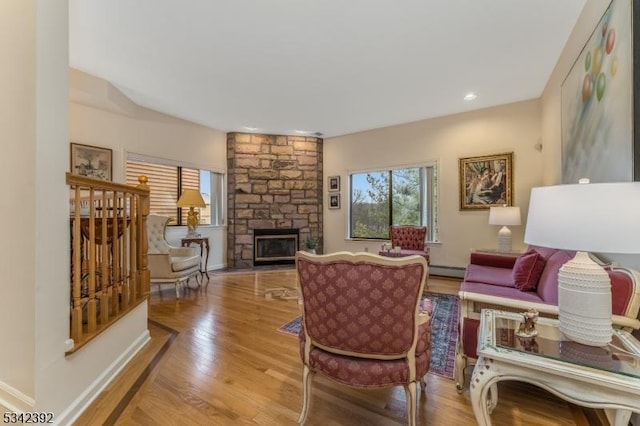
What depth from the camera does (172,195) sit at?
5332mm

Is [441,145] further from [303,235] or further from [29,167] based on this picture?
[29,167]

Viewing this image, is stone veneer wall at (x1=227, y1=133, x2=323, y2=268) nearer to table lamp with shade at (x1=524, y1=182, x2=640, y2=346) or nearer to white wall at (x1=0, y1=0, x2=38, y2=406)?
white wall at (x1=0, y1=0, x2=38, y2=406)

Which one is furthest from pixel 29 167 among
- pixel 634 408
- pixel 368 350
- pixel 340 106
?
pixel 340 106

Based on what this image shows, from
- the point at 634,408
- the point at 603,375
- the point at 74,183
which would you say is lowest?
the point at 634,408

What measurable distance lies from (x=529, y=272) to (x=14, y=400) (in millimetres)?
3583

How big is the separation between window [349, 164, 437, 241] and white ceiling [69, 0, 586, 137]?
1.37m

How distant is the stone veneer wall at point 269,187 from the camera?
19.6 feet

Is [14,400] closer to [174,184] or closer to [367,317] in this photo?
[367,317]

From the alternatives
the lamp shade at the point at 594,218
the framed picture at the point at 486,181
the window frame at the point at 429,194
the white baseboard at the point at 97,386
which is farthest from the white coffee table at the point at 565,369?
the window frame at the point at 429,194

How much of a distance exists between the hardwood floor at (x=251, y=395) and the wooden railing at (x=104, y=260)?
1.52 feet

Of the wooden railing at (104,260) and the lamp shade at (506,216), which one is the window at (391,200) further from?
the wooden railing at (104,260)

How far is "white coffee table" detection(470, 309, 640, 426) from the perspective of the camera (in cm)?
104

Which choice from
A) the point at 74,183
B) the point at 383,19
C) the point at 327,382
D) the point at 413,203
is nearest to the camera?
the point at 74,183

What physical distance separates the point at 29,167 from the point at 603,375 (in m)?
2.68
